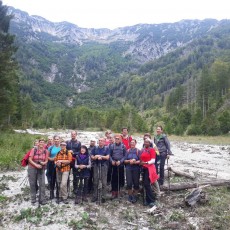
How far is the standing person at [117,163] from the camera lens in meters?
12.4

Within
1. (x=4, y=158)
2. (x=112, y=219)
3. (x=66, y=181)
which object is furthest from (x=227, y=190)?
(x=4, y=158)

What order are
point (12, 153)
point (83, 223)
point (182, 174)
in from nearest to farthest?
point (83, 223) → point (182, 174) → point (12, 153)

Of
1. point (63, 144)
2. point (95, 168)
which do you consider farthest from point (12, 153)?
point (95, 168)

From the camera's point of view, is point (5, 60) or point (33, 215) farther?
point (5, 60)

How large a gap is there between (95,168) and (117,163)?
101 cm

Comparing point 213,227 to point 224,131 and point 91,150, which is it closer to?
point 91,150

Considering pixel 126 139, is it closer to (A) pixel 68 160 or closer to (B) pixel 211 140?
(A) pixel 68 160

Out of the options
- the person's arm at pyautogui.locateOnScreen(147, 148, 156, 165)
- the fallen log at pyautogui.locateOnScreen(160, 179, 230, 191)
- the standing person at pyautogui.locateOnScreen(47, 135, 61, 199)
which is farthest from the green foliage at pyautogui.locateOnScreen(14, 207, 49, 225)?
the fallen log at pyautogui.locateOnScreen(160, 179, 230, 191)

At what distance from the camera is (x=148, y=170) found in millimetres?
11836

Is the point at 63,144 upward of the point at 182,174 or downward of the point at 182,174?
upward

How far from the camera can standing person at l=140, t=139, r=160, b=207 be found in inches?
465

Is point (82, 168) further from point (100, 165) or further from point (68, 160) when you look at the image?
point (100, 165)

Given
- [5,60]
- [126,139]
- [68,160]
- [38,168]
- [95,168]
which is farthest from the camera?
[5,60]

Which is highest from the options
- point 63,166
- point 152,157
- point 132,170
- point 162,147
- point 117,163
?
point 162,147
